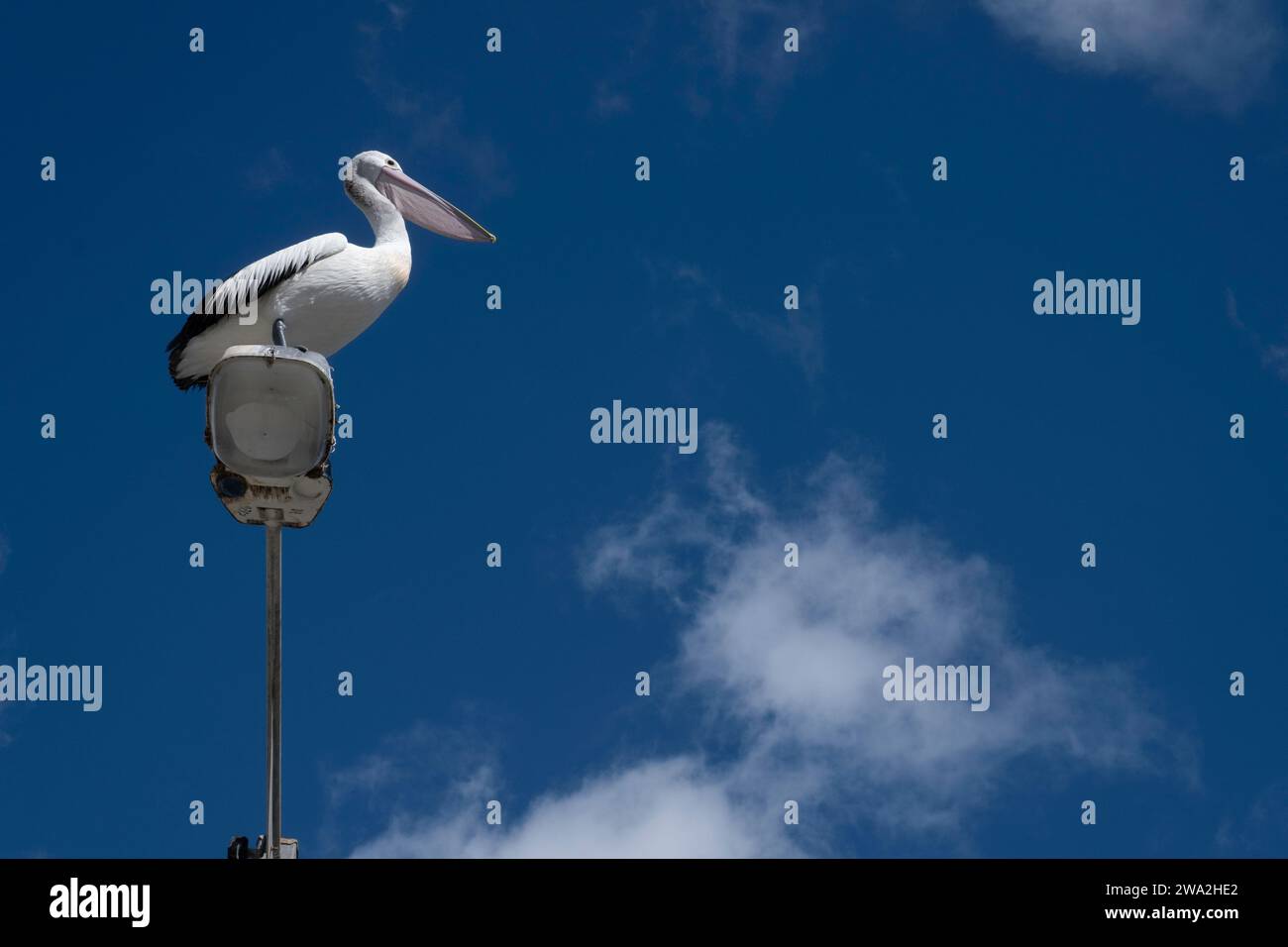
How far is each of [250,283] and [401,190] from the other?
8.47ft

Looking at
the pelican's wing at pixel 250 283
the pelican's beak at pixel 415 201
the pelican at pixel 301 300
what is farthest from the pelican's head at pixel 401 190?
the pelican's wing at pixel 250 283

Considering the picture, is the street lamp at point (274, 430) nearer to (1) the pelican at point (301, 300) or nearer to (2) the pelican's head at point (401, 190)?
(1) the pelican at point (301, 300)

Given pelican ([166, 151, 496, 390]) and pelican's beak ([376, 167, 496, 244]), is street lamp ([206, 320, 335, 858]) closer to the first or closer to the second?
pelican ([166, 151, 496, 390])

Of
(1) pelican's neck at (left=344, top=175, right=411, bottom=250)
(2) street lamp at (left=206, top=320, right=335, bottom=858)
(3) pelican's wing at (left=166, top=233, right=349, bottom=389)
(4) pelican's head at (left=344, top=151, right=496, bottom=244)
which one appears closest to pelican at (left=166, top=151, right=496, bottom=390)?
(3) pelican's wing at (left=166, top=233, right=349, bottom=389)

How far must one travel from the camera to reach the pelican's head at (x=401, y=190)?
50.1ft

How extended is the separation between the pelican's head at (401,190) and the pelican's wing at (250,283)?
1.76 m

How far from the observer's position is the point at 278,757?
6.72m

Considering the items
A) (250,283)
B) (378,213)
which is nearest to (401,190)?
(378,213)

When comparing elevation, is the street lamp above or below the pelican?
below

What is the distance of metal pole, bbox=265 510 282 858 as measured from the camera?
666cm

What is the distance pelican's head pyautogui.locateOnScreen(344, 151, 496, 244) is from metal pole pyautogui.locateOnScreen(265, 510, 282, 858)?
8827 mm

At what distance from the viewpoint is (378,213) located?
14742 millimetres
